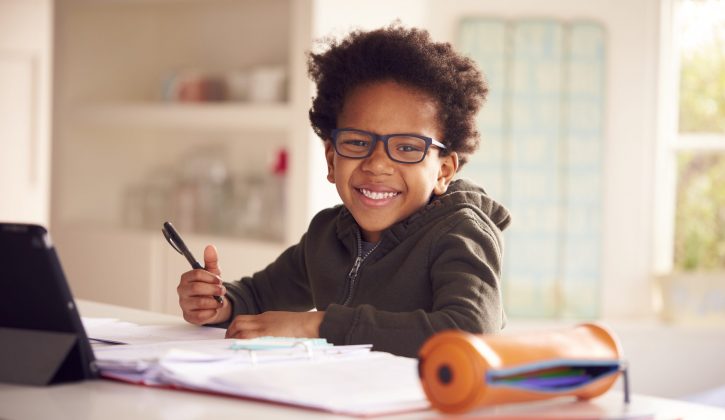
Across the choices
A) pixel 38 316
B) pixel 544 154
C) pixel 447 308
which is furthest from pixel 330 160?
pixel 544 154

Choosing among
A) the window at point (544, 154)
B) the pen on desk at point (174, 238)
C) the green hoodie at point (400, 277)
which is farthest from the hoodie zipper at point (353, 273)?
the window at point (544, 154)

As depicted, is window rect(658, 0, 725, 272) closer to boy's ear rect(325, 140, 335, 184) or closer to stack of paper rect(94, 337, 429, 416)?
boy's ear rect(325, 140, 335, 184)

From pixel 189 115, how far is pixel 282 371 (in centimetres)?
290

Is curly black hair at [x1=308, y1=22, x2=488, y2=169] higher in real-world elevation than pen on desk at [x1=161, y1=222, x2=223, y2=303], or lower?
higher

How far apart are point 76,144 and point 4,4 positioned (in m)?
0.62

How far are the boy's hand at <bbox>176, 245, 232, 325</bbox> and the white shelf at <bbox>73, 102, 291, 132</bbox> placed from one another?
2.04 metres

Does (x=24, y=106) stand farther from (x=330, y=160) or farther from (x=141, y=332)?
(x=141, y=332)

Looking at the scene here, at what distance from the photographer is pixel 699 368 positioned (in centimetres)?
378

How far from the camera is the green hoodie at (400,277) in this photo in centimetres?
140

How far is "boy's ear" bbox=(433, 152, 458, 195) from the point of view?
1.76m

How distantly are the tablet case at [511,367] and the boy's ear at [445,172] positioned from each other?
0.70m

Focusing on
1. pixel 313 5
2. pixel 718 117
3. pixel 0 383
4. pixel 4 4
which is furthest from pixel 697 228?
pixel 0 383

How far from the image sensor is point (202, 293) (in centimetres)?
159

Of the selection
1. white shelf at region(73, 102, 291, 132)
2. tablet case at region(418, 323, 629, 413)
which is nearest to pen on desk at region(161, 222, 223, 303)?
tablet case at region(418, 323, 629, 413)
